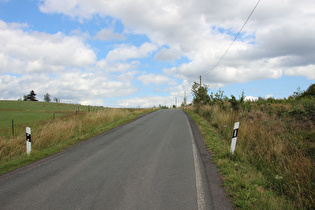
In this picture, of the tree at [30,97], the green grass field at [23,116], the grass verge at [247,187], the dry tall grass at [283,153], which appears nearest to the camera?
the grass verge at [247,187]

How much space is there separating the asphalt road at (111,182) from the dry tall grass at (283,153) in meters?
1.83

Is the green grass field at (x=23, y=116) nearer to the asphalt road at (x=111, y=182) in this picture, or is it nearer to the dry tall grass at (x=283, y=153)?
the asphalt road at (x=111, y=182)

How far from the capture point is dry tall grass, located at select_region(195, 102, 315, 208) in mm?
4121

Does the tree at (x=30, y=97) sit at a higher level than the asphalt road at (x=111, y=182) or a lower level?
higher

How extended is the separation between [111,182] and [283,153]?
18.3 ft

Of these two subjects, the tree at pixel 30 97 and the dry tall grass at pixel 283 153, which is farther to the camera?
the tree at pixel 30 97

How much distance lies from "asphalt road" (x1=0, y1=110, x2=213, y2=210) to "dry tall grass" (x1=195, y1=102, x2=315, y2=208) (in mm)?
1834

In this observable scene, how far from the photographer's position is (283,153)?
6227mm

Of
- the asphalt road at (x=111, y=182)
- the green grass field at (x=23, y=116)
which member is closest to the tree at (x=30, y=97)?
the green grass field at (x=23, y=116)

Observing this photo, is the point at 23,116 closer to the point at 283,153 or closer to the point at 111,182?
the point at 111,182

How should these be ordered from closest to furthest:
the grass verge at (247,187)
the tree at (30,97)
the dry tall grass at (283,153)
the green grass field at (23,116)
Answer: the grass verge at (247,187) → the dry tall grass at (283,153) → the green grass field at (23,116) → the tree at (30,97)

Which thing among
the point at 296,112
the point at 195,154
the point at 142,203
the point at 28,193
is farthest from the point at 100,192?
the point at 296,112

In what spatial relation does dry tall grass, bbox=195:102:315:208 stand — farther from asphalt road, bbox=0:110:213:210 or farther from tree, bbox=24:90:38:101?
tree, bbox=24:90:38:101

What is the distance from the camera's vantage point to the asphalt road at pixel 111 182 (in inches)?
136
